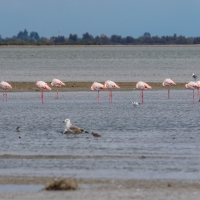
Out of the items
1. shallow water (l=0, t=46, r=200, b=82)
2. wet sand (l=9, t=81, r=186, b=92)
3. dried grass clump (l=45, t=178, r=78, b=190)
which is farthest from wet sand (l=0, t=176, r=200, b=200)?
shallow water (l=0, t=46, r=200, b=82)

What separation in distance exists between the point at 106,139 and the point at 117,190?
18.3 ft

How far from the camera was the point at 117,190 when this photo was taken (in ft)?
33.3

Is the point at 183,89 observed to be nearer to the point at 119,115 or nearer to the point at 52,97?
the point at 52,97

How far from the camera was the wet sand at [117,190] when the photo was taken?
9.71 m

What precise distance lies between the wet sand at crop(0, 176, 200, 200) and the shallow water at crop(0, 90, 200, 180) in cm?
51

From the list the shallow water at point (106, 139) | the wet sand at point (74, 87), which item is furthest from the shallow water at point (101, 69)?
the shallow water at point (106, 139)

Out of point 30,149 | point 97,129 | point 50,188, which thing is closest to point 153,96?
point 97,129

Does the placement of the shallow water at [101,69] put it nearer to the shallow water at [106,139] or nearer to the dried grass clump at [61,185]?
the shallow water at [106,139]

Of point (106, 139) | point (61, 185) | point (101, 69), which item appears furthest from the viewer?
point (101, 69)

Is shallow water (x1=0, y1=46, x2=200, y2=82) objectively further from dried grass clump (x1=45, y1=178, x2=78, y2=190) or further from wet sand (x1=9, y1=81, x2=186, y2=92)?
dried grass clump (x1=45, y1=178, x2=78, y2=190)

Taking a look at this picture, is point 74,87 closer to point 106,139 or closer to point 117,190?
point 106,139

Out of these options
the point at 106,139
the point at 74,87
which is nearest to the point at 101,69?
the point at 74,87

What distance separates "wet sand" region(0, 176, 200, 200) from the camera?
971 centimetres

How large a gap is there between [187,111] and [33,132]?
6.55 m
